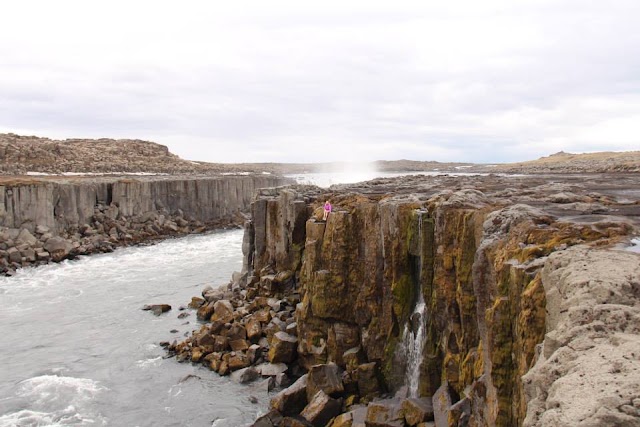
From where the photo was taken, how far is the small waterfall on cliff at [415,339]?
14.2 m

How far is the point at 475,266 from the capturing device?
1012 cm

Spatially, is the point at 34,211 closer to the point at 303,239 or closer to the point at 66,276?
the point at 66,276

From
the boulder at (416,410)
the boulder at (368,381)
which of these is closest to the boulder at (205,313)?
the boulder at (368,381)

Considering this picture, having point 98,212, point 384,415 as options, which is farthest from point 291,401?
point 98,212

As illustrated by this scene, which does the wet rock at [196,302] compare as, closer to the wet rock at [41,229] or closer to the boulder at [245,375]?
the boulder at [245,375]

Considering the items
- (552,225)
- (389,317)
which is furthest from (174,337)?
(552,225)

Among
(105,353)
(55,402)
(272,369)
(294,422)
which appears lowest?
(55,402)

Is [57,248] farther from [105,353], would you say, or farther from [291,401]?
[291,401]

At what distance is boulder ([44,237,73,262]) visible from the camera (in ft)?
125

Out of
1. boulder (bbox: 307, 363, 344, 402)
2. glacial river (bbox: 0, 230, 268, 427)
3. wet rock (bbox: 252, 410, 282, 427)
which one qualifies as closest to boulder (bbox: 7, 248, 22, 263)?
glacial river (bbox: 0, 230, 268, 427)

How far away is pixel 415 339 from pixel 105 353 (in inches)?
515

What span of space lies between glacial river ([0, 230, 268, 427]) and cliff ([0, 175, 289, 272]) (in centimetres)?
384

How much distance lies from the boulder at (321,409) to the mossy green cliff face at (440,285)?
182cm

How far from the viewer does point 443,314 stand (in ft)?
43.0
